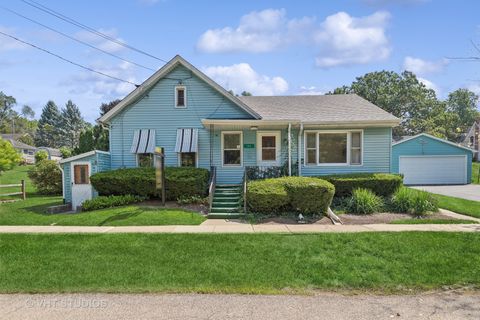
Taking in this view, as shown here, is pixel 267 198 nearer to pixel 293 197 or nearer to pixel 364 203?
pixel 293 197

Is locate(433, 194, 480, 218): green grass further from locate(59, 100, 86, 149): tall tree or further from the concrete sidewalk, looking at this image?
locate(59, 100, 86, 149): tall tree

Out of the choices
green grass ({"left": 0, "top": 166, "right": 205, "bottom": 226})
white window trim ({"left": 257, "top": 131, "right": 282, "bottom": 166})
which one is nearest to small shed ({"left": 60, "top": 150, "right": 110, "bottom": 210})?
green grass ({"left": 0, "top": 166, "right": 205, "bottom": 226})

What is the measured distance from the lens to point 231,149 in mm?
16250

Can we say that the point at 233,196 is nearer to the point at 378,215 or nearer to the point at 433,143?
the point at 378,215

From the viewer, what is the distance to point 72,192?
594 inches

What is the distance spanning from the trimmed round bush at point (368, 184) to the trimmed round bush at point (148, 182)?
5.16 m

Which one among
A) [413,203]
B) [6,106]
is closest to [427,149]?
[413,203]

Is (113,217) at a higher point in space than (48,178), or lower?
lower

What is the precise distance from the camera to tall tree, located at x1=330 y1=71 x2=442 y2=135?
5647 centimetres

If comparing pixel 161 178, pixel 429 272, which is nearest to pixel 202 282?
pixel 429 272

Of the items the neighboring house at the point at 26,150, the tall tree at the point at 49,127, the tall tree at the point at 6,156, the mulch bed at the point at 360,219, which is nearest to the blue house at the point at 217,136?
the mulch bed at the point at 360,219

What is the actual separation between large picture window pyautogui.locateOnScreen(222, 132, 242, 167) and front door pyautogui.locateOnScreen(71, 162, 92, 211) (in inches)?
230

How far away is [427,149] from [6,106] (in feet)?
377

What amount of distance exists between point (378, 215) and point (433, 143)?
18.0 m
